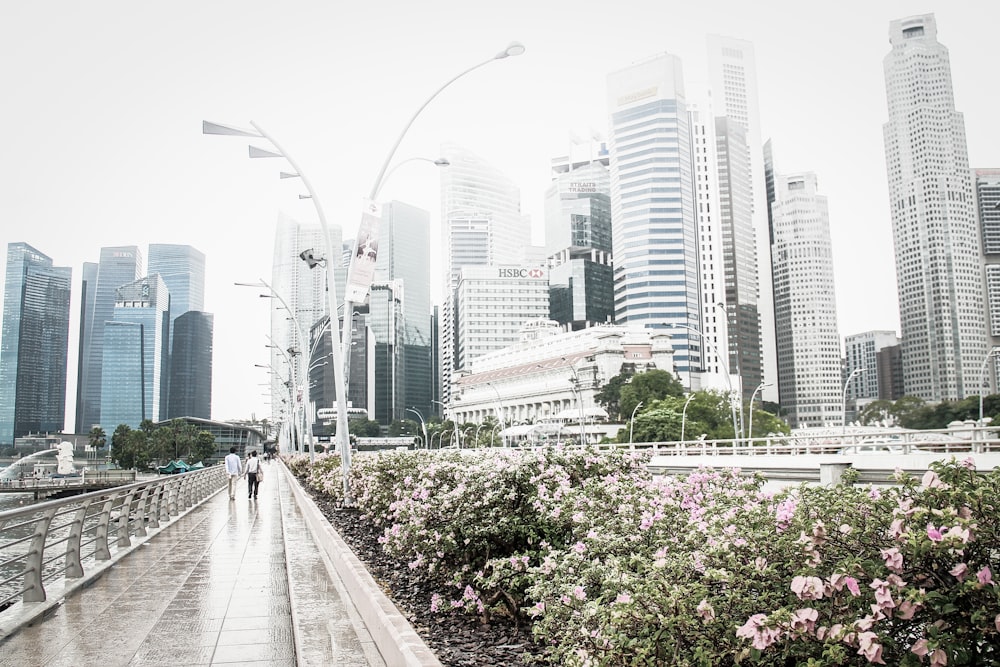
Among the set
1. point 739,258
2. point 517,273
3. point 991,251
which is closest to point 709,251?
point 739,258

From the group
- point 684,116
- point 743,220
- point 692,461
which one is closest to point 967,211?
point 743,220

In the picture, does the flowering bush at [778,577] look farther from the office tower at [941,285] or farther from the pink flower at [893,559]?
the office tower at [941,285]

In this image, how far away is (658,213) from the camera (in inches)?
6521

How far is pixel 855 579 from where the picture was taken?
3277 millimetres

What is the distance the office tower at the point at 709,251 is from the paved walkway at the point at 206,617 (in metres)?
163

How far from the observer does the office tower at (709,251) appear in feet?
563

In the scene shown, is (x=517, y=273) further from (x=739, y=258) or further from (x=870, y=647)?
(x=870, y=647)

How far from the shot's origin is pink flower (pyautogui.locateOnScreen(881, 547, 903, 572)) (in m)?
3.16

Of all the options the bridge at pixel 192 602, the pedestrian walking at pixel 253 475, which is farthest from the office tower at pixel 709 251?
the bridge at pixel 192 602

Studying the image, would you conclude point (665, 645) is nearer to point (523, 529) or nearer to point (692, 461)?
point (523, 529)

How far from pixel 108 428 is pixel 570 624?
211 meters

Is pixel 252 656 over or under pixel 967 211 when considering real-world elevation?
under

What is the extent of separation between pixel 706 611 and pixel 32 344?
173 metres

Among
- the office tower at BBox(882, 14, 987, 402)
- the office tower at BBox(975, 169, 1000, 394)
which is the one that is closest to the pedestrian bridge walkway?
the office tower at BBox(975, 169, 1000, 394)
